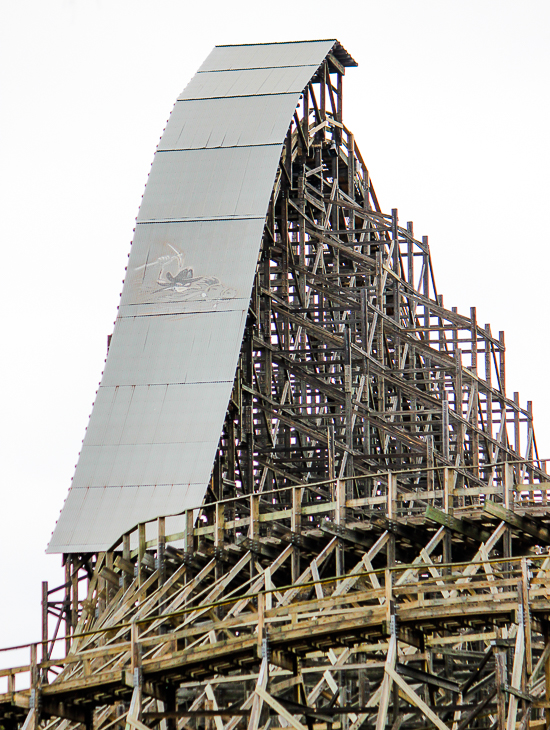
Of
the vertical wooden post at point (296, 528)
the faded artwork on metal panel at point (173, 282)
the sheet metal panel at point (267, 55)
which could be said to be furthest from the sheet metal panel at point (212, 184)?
the vertical wooden post at point (296, 528)

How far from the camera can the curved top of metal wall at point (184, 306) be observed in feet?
125

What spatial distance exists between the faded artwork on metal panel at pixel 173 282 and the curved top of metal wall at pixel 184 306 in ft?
0.08

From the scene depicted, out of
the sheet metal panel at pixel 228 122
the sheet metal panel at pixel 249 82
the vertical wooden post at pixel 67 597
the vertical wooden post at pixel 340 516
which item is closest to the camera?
the vertical wooden post at pixel 340 516

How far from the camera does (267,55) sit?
161ft

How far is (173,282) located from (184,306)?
0.83m

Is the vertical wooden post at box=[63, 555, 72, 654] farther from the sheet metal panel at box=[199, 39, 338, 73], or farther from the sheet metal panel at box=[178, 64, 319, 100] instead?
the sheet metal panel at box=[199, 39, 338, 73]

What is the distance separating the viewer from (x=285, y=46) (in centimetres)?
4962

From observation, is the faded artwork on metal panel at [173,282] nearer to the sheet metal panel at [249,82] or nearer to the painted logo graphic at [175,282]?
the painted logo graphic at [175,282]

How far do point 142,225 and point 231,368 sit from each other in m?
5.75

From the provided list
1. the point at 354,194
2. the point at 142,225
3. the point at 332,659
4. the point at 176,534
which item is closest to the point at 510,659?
the point at 332,659

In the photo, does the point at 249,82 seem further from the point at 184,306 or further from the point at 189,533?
the point at 189,533

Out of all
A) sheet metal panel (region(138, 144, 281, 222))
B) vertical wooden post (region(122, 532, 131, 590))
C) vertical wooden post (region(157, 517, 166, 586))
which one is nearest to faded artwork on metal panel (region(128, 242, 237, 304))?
sheet metal panel (region(138, 144, 281, 222))

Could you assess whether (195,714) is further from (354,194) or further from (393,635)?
(354,194)

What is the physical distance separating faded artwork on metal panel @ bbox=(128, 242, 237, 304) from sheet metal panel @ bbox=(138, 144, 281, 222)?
1337 millimetres
